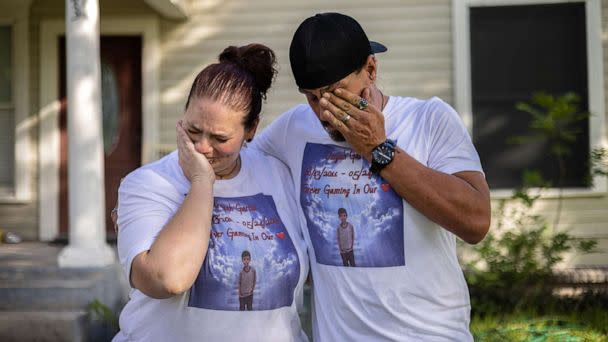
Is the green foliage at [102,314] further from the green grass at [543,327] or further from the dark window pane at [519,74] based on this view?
the dark window pane at [519,74]

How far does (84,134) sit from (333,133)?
198 inches

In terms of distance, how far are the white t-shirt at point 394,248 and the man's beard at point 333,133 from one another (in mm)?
33

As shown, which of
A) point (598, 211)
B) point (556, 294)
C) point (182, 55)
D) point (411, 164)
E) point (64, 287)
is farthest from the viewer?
point (182, 55)

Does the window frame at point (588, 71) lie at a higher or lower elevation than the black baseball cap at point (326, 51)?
higher

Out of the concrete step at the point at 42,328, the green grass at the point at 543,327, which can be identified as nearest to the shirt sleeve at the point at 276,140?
the concrete step at the point at 42,328

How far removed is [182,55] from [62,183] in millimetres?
1935

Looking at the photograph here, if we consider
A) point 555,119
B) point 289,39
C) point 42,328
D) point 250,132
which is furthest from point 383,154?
point 289,39

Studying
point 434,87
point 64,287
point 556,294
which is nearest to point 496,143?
point 434,87

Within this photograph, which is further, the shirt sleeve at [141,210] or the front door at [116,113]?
the front door at [116,113]

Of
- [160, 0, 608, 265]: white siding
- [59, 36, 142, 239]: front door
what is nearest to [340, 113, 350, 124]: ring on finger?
[160, 0, 608, 265]: white siding

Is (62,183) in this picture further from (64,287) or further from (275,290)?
(275,290)

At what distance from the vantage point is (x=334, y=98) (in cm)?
208

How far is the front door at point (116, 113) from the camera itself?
8.79 metres

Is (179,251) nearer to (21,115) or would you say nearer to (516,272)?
(516,272)
